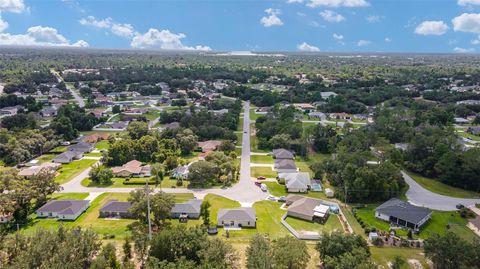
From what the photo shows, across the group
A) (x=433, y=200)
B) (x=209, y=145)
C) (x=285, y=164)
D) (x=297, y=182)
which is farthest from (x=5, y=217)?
(x=433, y=200)

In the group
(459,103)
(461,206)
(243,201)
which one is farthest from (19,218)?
(459,103)

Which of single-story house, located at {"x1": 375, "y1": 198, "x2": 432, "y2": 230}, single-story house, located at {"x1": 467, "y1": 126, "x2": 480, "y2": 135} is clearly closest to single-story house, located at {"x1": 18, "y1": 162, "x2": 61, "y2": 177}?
single-story house, located at {"x1": 375, "y1": 198, "x2": 432, "y2": 230}

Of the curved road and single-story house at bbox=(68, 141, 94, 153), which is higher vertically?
single-story house at bbox=(68, 141, 94, 153)

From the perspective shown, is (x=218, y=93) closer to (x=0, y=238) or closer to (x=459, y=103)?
(x=459, y=103)

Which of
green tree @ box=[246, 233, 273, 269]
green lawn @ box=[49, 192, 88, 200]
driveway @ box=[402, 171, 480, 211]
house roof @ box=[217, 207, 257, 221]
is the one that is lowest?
green lawn @ box=[49, 192, 88, 200]

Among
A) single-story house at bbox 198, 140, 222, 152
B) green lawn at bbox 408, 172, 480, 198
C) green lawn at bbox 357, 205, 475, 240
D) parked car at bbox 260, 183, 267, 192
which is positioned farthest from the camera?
single-story house at bbox 198, 140, 222, 152

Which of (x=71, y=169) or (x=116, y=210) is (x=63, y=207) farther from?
(x=71, y=169)

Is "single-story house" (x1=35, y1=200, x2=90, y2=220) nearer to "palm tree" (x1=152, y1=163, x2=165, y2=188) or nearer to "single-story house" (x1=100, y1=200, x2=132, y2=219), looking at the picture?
"single-story house" (x1=100, y1=200, x2=132, y2=219)

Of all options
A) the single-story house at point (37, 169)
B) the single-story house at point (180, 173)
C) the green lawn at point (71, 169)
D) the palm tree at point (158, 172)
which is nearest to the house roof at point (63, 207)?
the single-story house at point (37, 169)
